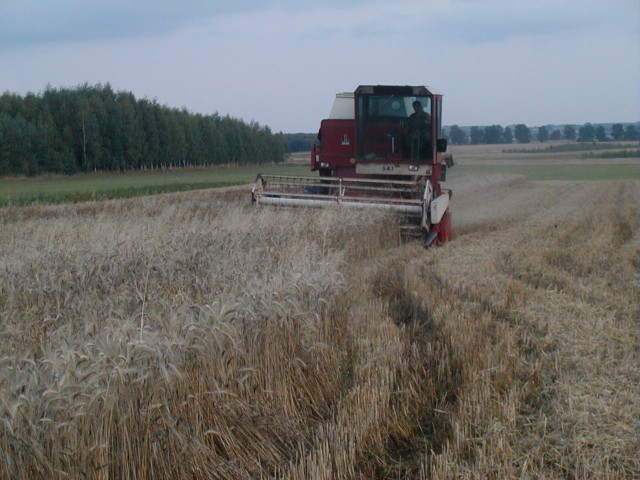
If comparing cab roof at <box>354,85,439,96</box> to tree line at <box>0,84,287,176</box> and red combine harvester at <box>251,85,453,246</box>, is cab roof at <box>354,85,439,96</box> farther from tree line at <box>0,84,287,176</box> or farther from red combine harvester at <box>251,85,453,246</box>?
tree line at <box>0,84,287,176</box>

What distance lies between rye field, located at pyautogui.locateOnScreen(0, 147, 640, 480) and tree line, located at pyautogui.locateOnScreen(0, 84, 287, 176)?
3482cm

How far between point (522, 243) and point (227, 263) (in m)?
6.18

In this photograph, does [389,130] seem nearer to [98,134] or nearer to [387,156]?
[387,156]

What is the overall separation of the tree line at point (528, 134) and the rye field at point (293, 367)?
256 ft

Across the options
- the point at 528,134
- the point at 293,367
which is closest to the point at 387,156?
the point at 293,367

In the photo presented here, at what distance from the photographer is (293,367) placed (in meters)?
4.67

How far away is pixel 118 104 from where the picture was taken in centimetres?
4812

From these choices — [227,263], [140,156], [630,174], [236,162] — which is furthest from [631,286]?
[236,162]

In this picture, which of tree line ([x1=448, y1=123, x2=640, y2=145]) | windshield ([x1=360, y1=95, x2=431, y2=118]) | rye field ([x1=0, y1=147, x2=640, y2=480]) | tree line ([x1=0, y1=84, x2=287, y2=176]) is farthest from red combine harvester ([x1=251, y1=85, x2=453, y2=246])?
tree line ([x1=448, y1=123, x2=640, y2=145])

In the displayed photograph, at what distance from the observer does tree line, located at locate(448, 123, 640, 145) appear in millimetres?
83812

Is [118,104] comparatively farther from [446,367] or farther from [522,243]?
[446,367]

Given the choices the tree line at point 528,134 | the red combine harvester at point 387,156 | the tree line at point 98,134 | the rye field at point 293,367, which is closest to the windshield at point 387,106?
the red combine harvester at point 387,156

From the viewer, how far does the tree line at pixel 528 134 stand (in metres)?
83.8

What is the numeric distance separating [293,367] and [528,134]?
304 feet
